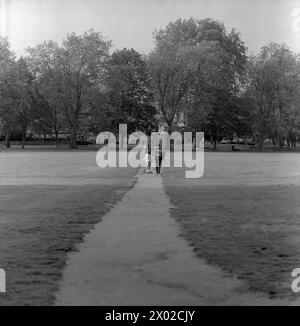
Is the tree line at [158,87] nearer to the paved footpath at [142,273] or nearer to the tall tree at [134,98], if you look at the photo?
the tall tree at [134,98]

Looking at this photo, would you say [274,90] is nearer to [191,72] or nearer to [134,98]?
[191,72]

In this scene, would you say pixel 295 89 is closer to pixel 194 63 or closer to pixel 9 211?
pixel 194 63

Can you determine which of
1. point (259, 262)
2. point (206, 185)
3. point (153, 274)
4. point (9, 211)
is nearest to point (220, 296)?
point (153, 274)

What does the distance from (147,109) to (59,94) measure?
1381cm

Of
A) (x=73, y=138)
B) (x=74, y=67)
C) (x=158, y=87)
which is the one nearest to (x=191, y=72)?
(x=158, y=87)

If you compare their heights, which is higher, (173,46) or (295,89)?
(173,46)

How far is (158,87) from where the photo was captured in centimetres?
8550

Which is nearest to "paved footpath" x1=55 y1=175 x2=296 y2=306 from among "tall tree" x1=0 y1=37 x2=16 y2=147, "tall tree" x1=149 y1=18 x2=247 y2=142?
"tall tree" x1=0 y1=37 x2=16 y2=147

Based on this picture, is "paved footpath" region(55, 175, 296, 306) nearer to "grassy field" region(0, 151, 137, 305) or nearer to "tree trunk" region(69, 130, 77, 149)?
"grassy field" region(0, 151, 137, 305)

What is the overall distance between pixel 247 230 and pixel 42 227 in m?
4.21

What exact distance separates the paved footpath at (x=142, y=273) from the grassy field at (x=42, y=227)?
0.84 ft

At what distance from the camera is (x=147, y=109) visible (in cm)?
8781

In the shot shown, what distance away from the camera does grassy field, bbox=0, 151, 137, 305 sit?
24.4 feet

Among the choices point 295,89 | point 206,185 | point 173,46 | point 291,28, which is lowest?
point 206,185
